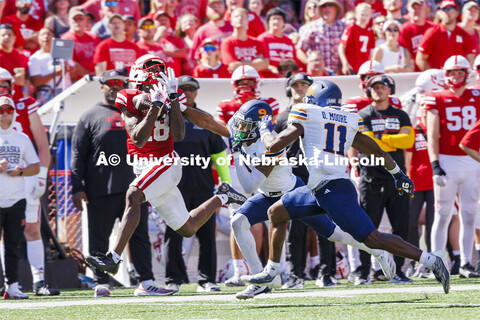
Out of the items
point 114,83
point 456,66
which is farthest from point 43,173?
point 456,66

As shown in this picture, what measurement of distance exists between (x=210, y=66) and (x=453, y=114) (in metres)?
3.41

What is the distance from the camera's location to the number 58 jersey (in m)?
6.15

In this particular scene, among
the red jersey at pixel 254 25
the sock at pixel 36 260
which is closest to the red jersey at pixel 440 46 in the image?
the red jersey at pixel 254 25

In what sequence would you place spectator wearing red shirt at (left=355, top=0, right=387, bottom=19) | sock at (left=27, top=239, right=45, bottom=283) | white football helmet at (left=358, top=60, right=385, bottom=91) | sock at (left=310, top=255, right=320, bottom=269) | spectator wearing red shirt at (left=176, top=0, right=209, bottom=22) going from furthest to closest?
1. spectator wearing red shirt at (left=355, top=0, right=387, bottom=19)
2. spectator wearing red shirt at (left=176, top=0, right=209, bottom=22)
3. sock at (left=310, top=255, right=320, bottom=269)
4. white football helmet at (left=358, top=60, right=385, bottom=91)
5. sock at (left=27, top=239, right=45, bottom=283)

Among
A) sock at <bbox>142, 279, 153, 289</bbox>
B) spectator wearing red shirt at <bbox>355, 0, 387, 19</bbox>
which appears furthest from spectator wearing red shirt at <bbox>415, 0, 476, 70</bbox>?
sock at <bbox>142, 279, 153, 289</bbox>

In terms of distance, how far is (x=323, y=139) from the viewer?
6188mm

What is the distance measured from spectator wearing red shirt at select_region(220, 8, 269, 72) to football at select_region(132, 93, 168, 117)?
4.57m

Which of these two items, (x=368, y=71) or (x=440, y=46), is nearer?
(x=368, y=71)

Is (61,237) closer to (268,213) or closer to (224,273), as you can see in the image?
(224,273)

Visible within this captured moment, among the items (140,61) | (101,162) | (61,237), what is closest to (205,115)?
(140,61)

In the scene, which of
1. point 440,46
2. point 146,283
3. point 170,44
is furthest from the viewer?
point 170,44

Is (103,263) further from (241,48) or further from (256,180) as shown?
(241,48)

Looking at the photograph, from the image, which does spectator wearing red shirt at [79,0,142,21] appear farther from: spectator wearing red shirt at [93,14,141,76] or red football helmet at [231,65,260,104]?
red football helmet at [231,65,260,104]

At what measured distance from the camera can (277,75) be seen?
36.2 ft
